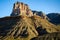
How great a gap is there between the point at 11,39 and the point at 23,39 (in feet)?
33.1

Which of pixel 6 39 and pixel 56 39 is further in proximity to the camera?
pixel 6 39

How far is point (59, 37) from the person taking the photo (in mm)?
148750

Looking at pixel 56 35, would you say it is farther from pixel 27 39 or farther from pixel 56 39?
pixel 27 39

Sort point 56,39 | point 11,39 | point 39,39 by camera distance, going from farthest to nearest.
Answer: point 11,39
point 39,39
point 56,39

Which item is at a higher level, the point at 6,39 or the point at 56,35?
the point at 56,35

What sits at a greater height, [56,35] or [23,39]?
[56,35]

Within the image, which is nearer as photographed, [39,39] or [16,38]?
[39,39]

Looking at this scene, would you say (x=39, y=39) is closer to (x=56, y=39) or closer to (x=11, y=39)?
(x=56, y=39)

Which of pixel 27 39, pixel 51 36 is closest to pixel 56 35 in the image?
A: pixel 51 36

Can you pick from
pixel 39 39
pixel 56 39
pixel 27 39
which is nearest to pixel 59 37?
pixel 56 39

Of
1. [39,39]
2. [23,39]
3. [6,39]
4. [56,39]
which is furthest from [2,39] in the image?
[56,39]

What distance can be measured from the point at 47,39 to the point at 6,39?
5419 cm

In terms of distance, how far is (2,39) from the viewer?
644 feet

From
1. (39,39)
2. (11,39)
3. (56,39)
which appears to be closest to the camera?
(56,39)
